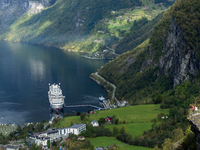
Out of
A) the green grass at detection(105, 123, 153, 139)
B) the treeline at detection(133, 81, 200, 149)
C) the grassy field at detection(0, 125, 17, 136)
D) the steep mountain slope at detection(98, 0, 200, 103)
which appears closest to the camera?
the treeline at detection(133, 81, 200, 149)

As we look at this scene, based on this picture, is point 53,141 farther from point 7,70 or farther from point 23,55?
point 23,55

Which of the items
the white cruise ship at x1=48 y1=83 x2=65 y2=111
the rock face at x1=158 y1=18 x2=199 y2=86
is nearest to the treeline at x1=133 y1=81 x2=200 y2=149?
the rock face at x1=158 y1=18 x2=199 y2=86

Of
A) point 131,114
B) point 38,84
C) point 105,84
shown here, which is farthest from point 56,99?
point 105,84

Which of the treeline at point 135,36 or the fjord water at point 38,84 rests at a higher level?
the treeline at point 135,36

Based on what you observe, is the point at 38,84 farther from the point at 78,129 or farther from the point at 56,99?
the point at 78,129

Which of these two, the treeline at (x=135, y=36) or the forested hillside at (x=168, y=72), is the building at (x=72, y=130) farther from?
the treeline at (x=135, y=36)

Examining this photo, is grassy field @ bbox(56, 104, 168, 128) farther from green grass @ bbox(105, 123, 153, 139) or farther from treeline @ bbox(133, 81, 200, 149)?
treeline @ bbox(133, 81, 200, 149)

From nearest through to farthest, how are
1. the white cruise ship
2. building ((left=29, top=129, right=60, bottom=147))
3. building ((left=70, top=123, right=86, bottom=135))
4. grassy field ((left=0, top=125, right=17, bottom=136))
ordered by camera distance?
building ((left=29, top=129, right=60, bottom=147)) < building ((left=70, top=123, right=86, bottom=135)) < grassy field ((left=0, top=125, right=17, bottom=136)) < the white cruise ship

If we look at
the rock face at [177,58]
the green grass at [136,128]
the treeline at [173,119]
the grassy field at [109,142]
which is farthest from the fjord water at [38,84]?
the grassy field at [109,142]

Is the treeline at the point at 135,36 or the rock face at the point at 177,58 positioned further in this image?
the treeline at the point at 135,36
